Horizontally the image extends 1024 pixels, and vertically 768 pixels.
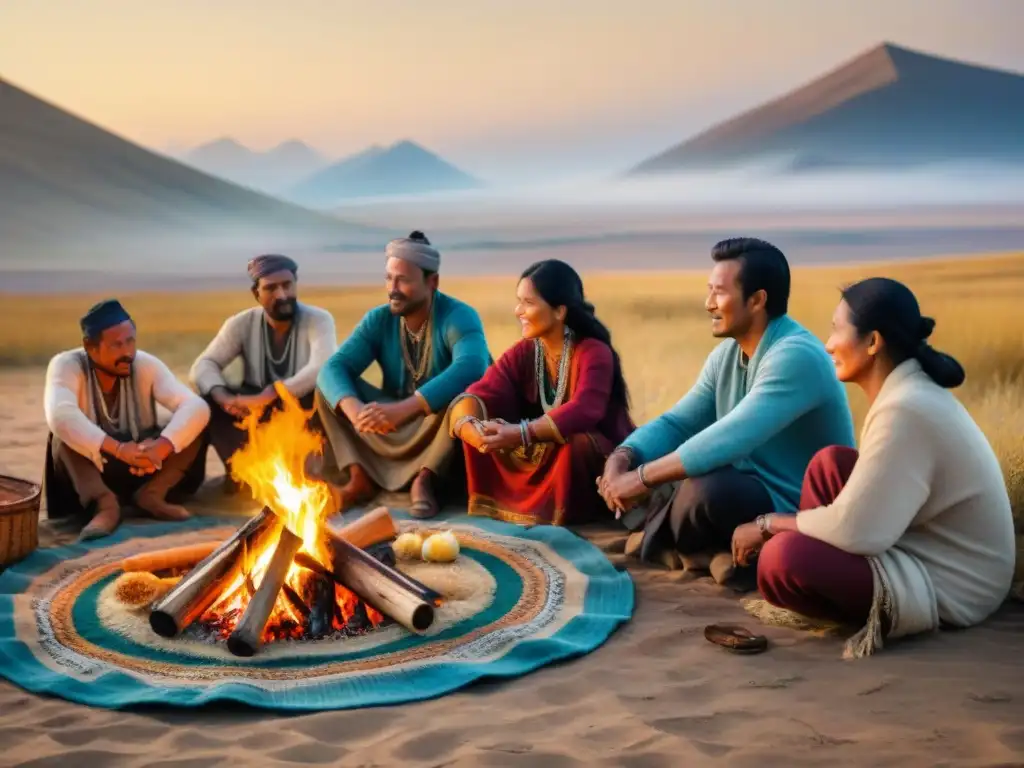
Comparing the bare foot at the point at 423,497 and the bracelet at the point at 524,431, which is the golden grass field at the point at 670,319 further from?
the bare foot at the point at 423,497

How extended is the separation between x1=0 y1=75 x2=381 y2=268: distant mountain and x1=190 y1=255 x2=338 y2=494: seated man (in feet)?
39.6

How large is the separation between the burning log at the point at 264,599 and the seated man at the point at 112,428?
1696 millimetres

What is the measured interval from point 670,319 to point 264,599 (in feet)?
28.8

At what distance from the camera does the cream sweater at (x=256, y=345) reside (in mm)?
6445

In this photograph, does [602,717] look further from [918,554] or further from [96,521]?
[96,521]

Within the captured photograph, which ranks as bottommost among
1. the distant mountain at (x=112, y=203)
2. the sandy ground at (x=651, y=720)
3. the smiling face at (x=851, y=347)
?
the sandy ground at (x=651, y=720)

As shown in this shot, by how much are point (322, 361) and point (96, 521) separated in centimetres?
164

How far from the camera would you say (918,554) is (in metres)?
3.79

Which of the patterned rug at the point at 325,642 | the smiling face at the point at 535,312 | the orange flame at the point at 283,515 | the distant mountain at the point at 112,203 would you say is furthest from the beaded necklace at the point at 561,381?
the distant mountain at the point at 112,203

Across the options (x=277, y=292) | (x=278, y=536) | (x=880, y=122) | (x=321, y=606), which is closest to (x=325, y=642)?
(x=321, y=606)

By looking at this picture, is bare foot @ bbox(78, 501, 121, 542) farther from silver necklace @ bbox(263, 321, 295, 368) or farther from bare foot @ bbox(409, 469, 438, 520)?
bare foot @ bbox(409, 469, 438, 520)

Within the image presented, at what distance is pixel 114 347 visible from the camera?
5434 millimetres

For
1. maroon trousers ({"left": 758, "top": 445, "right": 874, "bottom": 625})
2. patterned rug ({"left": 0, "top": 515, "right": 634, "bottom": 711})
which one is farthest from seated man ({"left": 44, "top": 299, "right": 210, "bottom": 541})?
maroon trousers ({"left": 758, "top": 445, "right": 874, "bottom": 625})

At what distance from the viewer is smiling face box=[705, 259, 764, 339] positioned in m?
4.60
